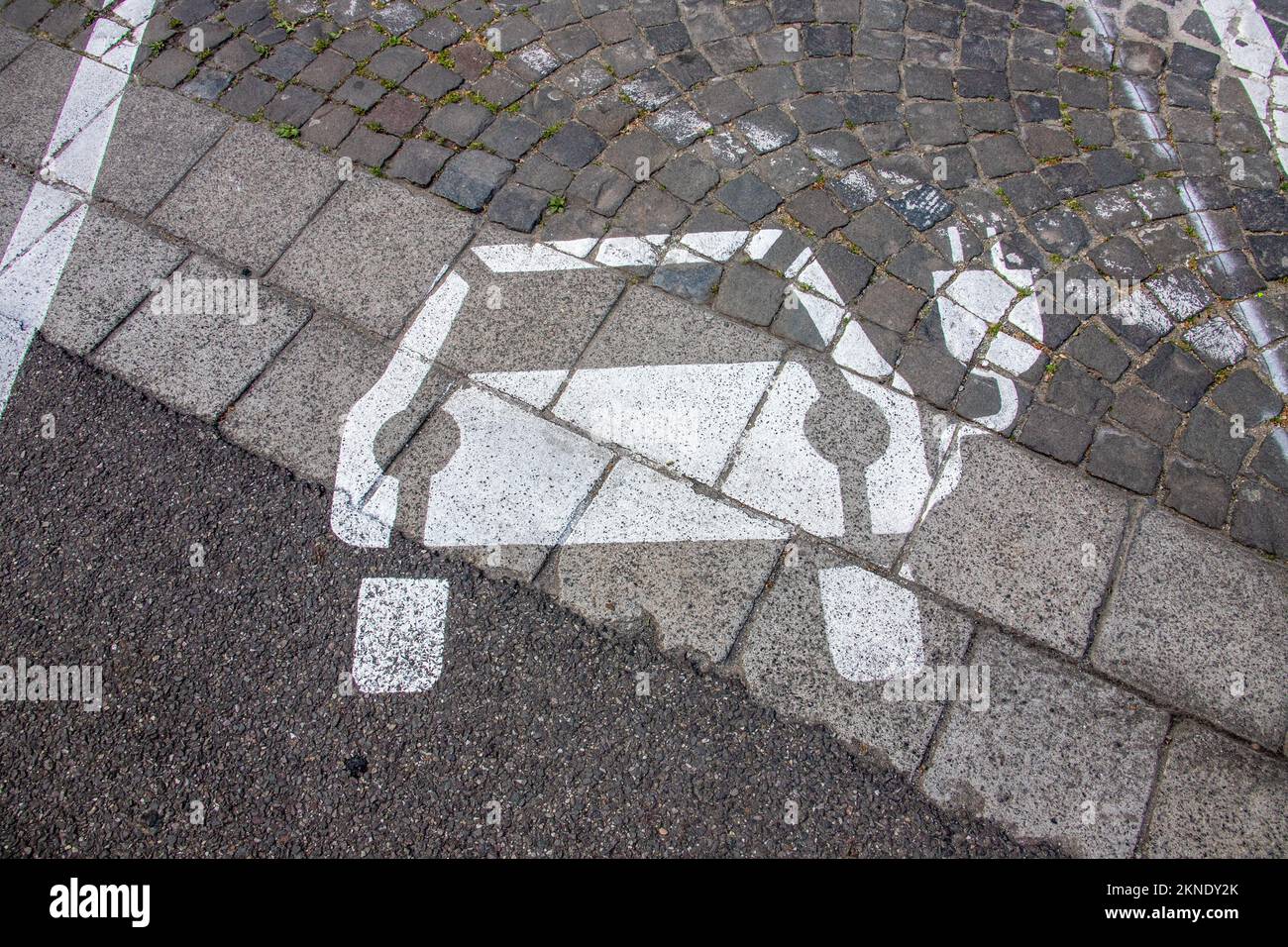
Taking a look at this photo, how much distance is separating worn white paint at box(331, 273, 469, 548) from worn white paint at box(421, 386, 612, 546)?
0.19 metres

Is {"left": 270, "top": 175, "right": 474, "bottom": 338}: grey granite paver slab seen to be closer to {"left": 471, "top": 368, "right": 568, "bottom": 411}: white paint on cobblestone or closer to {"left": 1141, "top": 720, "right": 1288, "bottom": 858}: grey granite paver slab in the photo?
{"left": 471, "top": 368, "right": 568, "bottom": 411}: white paint on cobblestone

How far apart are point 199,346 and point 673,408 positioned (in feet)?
7.12

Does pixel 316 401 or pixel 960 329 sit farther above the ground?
pixel 960 329

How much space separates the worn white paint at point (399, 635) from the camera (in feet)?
11.0

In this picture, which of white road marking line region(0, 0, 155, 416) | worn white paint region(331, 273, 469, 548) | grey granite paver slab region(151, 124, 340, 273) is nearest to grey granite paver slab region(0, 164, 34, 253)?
white road marking line region(0, 0, 155, 416)

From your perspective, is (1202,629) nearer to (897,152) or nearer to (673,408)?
(673,408)

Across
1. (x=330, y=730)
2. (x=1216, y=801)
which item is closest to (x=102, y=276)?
(x=330, y=730)

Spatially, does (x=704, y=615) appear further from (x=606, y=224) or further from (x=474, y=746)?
(x=606, y=224)

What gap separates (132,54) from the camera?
5.25m

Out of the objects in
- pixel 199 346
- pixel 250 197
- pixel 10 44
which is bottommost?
pixel 199 346

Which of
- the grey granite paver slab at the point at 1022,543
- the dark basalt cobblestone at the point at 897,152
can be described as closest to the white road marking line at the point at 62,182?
the dark basalt cobblestone at the point at 897,152

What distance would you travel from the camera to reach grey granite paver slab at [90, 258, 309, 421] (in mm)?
4059

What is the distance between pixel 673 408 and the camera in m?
3.89
